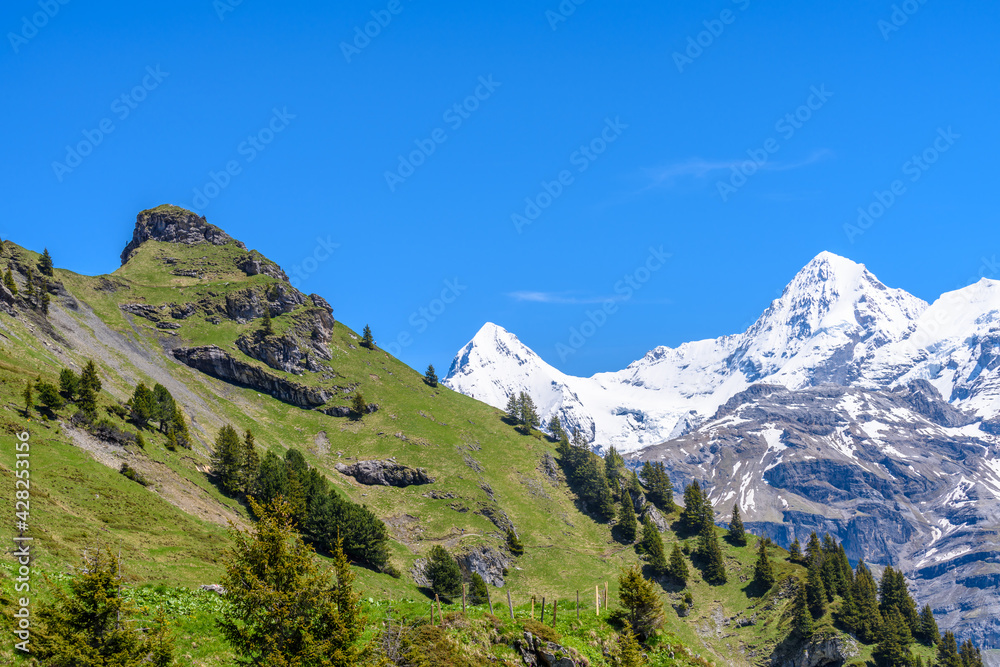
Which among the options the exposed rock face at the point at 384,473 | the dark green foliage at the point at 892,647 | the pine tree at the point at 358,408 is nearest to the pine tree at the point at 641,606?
the dark green foliage at the point at 892,647

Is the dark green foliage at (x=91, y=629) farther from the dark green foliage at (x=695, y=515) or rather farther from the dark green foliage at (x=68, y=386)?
the dark green foliage at (x=695, y=515)

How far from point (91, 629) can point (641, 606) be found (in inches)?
1278

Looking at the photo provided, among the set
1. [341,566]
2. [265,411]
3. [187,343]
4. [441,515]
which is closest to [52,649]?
[341,566]

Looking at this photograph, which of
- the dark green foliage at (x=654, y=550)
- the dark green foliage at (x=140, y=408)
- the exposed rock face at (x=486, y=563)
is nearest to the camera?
the dark green foliage at (x=140, y=408)

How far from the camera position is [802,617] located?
122 m

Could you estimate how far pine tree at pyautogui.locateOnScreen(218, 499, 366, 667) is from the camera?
1054 inches

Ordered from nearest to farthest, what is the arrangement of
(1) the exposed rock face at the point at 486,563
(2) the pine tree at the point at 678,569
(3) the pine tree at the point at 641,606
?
1. (3) the pine tree at the point at 641,606
2. (1) the exposed rock face at the point at 486,563
3. (2) the pine tree at the point at 678,569

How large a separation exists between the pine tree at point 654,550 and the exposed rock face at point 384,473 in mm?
48351

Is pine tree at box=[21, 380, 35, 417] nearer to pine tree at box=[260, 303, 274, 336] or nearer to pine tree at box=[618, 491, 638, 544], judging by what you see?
pine tree at box=[260, 303, 274, 336]

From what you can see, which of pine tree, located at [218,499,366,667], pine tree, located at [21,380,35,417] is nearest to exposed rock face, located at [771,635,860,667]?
pine tree, located at [218,499,366,667]

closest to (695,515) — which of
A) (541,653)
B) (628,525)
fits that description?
(628,525)

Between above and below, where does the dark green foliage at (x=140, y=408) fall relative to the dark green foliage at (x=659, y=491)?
below

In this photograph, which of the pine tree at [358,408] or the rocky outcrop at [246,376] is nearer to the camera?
the rocky outcrop at [246,376]

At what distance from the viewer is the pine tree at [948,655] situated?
420 ft
